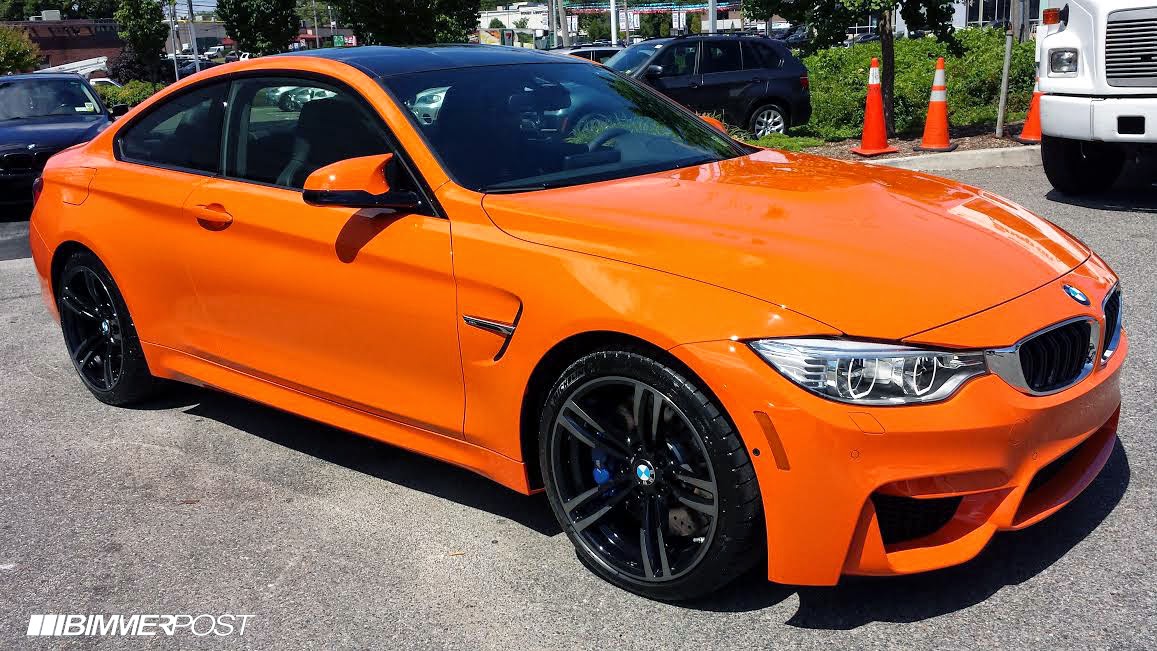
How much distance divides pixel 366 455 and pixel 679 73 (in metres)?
10.5

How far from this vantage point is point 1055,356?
296cm

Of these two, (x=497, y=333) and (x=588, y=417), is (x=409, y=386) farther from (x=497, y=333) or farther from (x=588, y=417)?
(x=588, y=417)

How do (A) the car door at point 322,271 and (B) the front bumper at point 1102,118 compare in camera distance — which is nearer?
(A) the car door at point 322,271

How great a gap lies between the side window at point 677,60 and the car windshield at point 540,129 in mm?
9844

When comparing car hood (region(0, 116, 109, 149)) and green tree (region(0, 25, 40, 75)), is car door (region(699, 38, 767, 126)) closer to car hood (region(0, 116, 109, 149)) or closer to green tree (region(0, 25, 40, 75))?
car hood (region(0, 116, 109, 149))

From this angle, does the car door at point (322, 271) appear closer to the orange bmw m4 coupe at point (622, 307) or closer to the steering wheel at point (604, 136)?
the orange bmw m4 coupe at point (622, 307)

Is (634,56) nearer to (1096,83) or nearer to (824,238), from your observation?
(1096,83)

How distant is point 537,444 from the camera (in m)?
3.43

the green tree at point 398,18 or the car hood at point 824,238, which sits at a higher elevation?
the green tree at point 398,18

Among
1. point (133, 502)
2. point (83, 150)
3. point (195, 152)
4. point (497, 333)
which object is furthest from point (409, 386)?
point (83, 150)

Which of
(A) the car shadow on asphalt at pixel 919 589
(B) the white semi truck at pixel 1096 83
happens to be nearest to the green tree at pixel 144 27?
(B) the white semi truck at pixel 1096 83

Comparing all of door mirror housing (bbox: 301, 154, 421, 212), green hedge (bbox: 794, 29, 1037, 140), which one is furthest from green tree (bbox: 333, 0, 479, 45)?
door mirror housing (bbox: 301, 154, 421, 212)

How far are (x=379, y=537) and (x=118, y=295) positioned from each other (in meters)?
1.94

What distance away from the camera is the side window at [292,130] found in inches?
156
